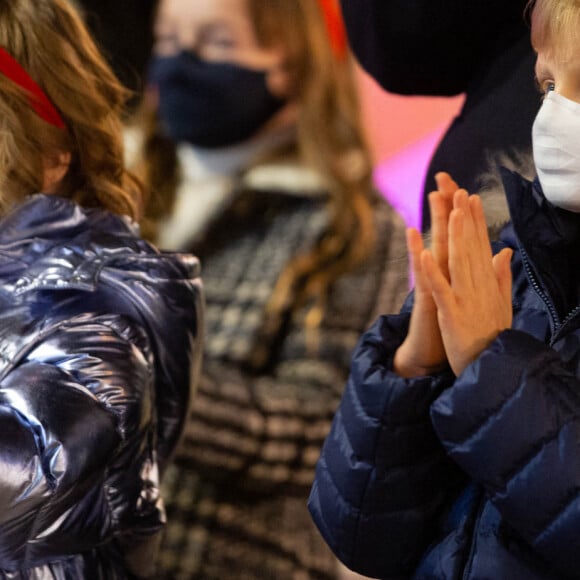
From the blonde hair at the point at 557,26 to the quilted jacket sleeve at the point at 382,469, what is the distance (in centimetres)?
27

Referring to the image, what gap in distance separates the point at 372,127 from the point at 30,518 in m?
1.64

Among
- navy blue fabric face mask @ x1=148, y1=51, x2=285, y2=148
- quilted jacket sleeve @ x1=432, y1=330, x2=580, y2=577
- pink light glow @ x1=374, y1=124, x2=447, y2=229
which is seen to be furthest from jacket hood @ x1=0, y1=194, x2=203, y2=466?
navy blue fabric face mask @ x1=148, y1=51, x2=285, y2=148

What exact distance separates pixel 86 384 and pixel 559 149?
459 mm

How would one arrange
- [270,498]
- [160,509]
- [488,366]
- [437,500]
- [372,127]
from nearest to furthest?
[488,366] → [437,500] → [160,509] → [270,498] → [372,127]

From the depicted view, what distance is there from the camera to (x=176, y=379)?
103cm

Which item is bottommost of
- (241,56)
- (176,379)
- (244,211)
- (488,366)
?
(244,211)

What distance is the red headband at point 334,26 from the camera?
2.06 m

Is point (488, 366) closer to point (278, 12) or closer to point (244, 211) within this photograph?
point (244, 211)

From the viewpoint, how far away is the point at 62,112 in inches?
39.3

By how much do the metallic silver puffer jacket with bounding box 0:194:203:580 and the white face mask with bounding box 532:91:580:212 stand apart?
1.26 ft

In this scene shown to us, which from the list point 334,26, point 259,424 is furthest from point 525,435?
point 334,26

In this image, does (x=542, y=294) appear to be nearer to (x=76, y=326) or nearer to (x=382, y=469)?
(x=382, y=469)

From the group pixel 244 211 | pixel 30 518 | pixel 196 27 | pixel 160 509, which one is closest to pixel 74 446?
pixel 30 518

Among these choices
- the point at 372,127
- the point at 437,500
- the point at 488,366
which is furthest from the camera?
the point at 372,127
